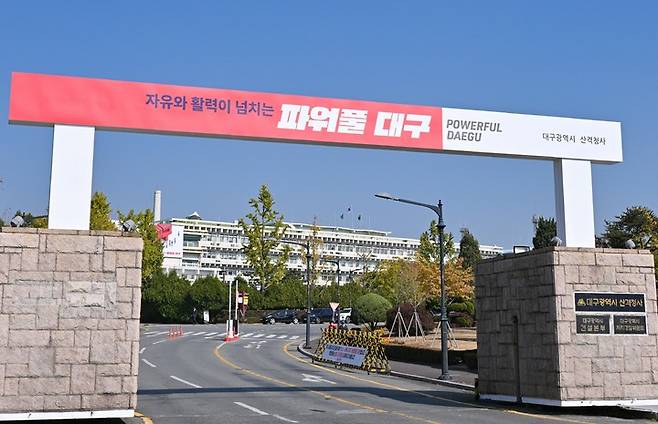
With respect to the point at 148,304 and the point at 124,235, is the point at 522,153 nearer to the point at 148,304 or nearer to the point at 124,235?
the point at 124,235

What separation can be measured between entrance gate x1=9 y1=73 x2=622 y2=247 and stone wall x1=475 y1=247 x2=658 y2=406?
1.28 metres

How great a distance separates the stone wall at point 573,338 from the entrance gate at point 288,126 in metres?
1.28

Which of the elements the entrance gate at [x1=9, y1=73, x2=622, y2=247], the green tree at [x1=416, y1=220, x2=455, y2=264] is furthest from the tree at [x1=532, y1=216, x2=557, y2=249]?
the entrance gate at [x1=9, y1=73, x2=622, y2=247]

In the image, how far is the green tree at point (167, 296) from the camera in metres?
77.6

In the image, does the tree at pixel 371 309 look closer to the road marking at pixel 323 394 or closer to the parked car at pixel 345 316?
the road marking at pixel 323 394

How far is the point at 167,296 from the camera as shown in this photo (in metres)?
77.8

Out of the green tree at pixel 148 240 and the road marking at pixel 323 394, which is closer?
the road marking at pixel 323 394

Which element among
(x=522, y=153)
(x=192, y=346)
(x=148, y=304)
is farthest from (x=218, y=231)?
(x=522, y=153)

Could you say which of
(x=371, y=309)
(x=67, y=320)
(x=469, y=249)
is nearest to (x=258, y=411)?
(x=67, y=320)

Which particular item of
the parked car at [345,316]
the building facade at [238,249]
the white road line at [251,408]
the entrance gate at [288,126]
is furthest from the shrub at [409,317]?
the building facade at [238,249]

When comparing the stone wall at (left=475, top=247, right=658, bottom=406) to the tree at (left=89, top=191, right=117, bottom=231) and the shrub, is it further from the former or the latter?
the tree at (left=89, top=191, right=117, bottom=231)

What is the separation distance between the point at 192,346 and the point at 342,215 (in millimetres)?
117577

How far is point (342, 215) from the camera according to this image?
532 ft

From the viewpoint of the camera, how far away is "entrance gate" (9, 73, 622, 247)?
15.7 meters
